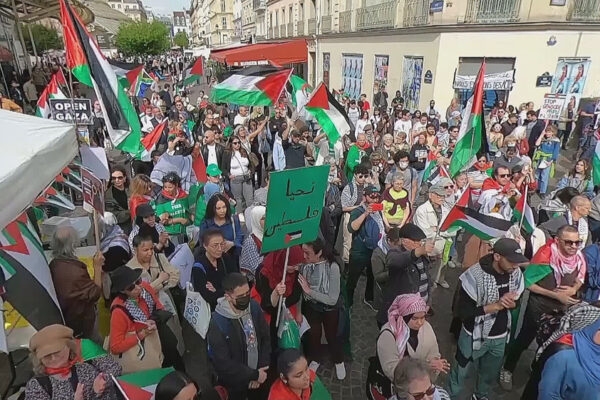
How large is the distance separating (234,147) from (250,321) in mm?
4445

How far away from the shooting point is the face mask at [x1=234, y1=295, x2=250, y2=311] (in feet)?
9.49

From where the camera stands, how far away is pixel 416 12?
16.8 meters

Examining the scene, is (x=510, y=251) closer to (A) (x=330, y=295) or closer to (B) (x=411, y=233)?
(B) (x=411, y=233)

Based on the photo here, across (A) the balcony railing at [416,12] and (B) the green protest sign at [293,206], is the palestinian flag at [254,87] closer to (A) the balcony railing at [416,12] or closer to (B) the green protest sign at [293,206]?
(B) the green protest sign at [293,206]

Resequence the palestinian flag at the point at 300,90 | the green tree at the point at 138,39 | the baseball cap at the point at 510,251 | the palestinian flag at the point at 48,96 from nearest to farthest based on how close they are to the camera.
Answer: the baseball cap at the point at 510,251
the palestinian flag at the point at 48,96
the palestinian flag at the point at 300,90
the green tree at the point at 138,39

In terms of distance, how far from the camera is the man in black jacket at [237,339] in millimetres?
2879

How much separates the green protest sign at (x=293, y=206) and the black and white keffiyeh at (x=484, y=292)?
54.9 inches

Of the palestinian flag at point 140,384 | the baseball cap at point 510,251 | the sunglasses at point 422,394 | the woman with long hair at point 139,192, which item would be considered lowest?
the sunglasses at point 422,394

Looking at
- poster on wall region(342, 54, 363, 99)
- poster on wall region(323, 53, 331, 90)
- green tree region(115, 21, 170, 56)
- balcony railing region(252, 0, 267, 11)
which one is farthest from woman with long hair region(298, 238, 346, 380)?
green tree region(115, 21, 170, 56)

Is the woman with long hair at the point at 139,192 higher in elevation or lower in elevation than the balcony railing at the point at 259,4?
lower

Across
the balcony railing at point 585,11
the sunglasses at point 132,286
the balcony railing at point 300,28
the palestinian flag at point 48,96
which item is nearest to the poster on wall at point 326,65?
the balcony railing at point 300,28

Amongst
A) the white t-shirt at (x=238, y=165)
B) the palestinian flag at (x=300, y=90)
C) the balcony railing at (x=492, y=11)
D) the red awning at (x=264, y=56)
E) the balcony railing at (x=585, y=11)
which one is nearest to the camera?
the white t-shirt at (x=238, y=165)

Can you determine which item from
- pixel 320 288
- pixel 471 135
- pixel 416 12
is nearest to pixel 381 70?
pixel 416 12

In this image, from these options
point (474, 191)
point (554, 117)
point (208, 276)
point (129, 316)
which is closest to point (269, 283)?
point (208, 276)
